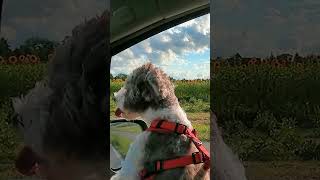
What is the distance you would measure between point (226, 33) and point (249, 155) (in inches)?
31.0

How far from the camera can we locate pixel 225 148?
9.27 feet

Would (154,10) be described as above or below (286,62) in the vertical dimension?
above

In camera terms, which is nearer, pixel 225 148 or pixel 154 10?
pixel 225 148

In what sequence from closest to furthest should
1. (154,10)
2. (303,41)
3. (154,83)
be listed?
(303,41) → (154,83) → (154,10)

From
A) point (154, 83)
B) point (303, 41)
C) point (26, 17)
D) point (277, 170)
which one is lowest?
point (277, 170)

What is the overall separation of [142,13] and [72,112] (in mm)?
1034

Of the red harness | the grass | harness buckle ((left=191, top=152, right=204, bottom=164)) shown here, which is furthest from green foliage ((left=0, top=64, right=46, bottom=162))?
the grass

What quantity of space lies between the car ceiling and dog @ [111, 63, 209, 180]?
0.34 meters

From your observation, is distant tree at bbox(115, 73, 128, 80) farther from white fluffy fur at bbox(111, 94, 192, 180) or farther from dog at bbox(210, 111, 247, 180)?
dog at bbox(210, 111, 247, 180)

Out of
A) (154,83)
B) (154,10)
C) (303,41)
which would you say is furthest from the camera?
(154,10)

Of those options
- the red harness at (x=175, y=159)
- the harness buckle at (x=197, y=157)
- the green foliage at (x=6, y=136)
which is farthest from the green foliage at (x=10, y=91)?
the harness buckle at (x=197, y=157)

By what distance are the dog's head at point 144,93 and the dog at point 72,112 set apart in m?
0.48

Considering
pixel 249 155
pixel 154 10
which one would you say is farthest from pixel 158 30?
pixel 249 155

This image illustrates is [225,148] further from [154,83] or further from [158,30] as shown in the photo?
[158,30]
